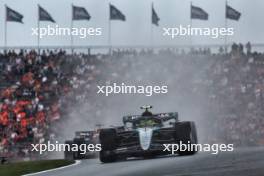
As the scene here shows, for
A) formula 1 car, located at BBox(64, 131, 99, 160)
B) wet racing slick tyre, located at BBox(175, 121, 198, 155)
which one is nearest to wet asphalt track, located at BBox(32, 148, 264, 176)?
wet racing slick tyre, located at BBox(175, 121, 198, 155)

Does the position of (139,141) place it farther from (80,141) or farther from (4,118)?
(4,118)

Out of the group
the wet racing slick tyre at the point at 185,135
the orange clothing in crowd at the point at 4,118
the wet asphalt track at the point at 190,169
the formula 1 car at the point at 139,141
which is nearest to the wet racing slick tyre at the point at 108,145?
the formula 1 car at the point at 139,141

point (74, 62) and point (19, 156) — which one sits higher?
point (74, 62)

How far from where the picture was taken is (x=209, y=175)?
50.2ft

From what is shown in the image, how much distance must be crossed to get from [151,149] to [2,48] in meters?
24.7

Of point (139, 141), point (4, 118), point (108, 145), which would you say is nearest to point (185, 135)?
point (139, 141)

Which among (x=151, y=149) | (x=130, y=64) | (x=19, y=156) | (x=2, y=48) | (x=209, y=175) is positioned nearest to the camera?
(x=209, y=175)

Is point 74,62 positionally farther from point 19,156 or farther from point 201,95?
point 19,156

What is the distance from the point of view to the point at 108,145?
2403cm

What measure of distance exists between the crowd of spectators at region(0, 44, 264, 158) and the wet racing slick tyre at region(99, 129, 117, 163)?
32.6 ft

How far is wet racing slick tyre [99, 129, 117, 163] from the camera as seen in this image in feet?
78.6

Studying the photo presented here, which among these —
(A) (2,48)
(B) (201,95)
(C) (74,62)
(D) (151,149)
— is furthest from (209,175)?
(A) (2,48)

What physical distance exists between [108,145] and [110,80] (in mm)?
18293

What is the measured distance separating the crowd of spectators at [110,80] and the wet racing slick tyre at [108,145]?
994 centimetres
